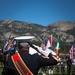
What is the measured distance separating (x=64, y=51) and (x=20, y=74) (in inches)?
3263

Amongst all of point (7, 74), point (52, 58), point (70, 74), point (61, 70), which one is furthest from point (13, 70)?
point (61, 70)

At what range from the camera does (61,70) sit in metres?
32.6

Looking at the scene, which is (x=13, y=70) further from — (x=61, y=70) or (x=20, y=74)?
(x=61, y=70)

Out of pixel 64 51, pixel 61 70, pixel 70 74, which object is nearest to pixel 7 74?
pixel 70 74

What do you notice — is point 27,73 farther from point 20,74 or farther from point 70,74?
point 70,74

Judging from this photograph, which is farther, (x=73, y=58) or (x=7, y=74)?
(x=73, y=58)

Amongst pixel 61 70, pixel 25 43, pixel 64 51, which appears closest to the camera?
pixel 25 43

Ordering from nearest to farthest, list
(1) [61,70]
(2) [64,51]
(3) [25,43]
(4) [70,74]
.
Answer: (3) [25,43]
(4) [70,74]
(1) [61,70]
(2) [64,51]

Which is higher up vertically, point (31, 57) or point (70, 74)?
point (31, 57)

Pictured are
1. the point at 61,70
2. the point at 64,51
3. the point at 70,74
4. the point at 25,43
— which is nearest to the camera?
the point at 25,43

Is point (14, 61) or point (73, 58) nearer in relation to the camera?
point (14, 61)

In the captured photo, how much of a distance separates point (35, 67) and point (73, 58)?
66.8 ft

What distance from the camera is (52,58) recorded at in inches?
316

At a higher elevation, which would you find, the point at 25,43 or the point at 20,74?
the point at 25,43
